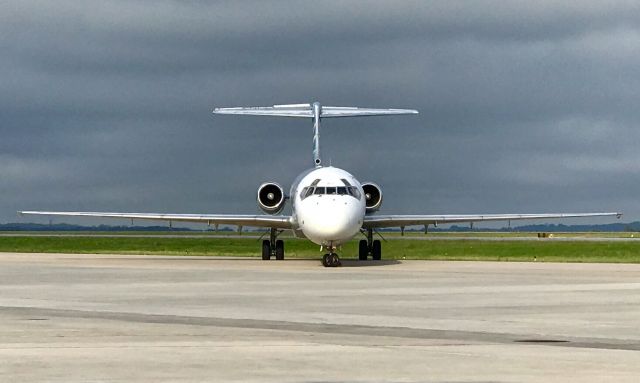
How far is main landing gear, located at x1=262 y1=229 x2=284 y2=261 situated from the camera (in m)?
48.9

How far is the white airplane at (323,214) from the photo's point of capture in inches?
1608

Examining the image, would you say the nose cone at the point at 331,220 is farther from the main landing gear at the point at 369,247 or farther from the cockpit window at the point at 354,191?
the main landing gear at the point at 369,247

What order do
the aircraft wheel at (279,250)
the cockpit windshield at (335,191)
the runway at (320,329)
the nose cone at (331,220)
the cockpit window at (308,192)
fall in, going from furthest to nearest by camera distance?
the aircraft wheel at (279,250) < the cockpit window at (308,192) < the cockpit windshield at (335,191) < the nose cone at (331,220) < the runway at (320,329)

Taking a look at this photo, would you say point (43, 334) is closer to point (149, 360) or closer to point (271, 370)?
point (149, 360)

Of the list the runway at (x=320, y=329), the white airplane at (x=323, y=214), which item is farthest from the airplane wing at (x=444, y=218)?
the runway at (x=320, y=329)

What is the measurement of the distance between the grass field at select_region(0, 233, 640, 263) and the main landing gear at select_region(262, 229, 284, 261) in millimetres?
4268

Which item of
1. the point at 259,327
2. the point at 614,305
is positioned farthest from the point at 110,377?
the point at 614,305

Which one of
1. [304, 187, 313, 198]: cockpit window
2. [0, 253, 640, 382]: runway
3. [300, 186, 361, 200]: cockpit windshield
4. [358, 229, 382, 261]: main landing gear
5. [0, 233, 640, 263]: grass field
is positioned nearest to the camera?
[0, 253, 640, 382]: runway

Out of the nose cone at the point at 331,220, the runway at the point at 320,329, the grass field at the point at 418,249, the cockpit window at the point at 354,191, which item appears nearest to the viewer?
the runway at the point at 320,329

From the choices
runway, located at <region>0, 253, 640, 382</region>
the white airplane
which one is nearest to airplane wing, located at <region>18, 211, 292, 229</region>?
the white airplane

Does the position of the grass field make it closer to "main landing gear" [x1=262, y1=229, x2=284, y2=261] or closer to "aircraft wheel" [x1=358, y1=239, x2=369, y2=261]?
Answer: "aircraft wheel" [x1=358, y1=239, x2=369, y2=261]

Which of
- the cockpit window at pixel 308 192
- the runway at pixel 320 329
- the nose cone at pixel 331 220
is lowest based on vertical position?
the runway at pixel 320 329

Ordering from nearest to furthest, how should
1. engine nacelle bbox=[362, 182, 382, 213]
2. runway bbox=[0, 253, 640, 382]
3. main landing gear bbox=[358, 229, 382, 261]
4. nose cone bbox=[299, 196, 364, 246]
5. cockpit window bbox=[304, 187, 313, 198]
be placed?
runway bbox=[0, 253, 640, 382], nose cone bbox=[299, 196, 364, 246], cockpit window bbox=[304, 187, 313, 198], engine nacelle bbox=[362, 182, 382, 213], main landing gear bbox=[358, 229, 382, 261]

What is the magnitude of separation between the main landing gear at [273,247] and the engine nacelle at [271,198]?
1.24m
